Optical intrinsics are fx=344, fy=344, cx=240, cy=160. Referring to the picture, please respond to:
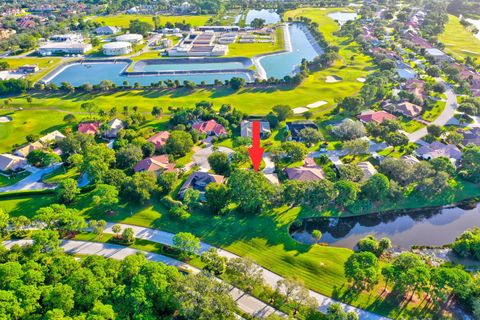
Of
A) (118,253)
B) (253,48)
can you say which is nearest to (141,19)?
(253,48)

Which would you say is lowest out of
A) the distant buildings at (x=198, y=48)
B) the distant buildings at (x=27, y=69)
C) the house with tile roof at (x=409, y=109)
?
the house with tile roof at (x=409, y=109)

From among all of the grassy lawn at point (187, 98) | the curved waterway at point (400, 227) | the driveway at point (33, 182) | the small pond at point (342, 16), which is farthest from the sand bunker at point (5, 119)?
the small pond at point (342, 16)

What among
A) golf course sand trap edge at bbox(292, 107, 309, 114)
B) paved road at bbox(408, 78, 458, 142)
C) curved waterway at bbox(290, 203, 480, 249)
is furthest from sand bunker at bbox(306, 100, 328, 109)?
curved waterway at bbox(290, 203, 480, 249)

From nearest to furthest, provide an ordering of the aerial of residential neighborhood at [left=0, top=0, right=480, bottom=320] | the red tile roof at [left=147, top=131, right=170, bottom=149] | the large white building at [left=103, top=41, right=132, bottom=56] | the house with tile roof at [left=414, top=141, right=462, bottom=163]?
1. the aerial of residential neighborhood at [left=0, top=0, right=480, bottom=320]
2. the house with tile roof at [left=414, top=141, right=462, bottom=163]
3. the red tile roof at [left=147, top=131, right=170, bottom=149]
4. the large white building at [left=103, top=41, right=132, bottom=56]

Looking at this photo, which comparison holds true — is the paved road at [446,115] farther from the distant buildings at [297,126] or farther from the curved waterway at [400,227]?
the curved waterway at [400,227]

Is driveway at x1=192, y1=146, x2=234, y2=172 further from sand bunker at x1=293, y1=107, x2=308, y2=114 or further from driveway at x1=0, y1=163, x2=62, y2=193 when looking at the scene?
driveway at x1=0, y1=163, x2=62, y2=193
